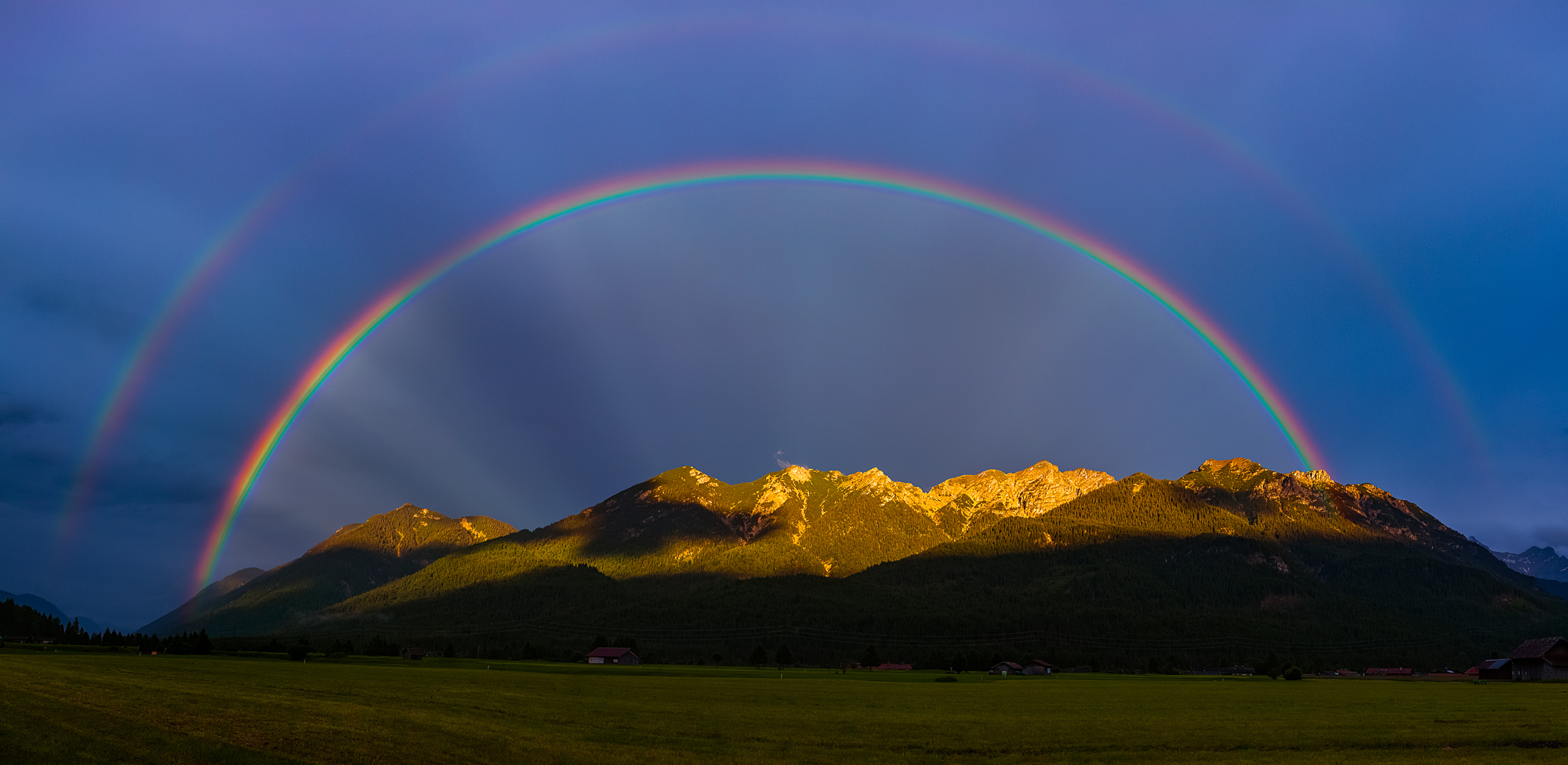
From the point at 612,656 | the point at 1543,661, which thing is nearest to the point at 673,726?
the point at 1543,661

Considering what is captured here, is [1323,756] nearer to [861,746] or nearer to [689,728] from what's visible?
[861,746]

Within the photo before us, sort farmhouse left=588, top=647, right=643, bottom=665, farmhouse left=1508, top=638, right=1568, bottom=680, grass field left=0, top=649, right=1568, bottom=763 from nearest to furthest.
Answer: grass field left=0, top=649, right=1568, bottom=763 < farmhouse left=1508, top=638, right=1568, bottom=680 < farmhouse left=588, top=647, right=643, bottom=665

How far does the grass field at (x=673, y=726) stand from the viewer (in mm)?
30875

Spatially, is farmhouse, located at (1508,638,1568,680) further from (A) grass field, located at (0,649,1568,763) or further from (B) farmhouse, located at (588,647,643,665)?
(B) farmhouse, located at (588,647,643,665)

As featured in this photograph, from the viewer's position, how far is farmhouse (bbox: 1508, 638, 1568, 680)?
132750 millimetres

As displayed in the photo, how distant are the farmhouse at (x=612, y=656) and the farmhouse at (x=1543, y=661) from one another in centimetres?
15827

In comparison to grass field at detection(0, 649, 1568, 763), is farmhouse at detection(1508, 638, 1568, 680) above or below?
above

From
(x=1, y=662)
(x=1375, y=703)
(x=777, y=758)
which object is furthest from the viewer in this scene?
(x=1, y=662)

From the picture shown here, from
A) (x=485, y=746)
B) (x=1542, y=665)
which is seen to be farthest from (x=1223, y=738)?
(x=1542, y=665)

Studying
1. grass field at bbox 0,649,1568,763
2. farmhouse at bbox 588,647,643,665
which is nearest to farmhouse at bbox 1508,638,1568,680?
grass field at bbox 0,649,1568,763

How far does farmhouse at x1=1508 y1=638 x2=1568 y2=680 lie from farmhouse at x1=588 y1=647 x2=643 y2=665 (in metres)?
158

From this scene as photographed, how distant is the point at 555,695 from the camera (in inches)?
2579

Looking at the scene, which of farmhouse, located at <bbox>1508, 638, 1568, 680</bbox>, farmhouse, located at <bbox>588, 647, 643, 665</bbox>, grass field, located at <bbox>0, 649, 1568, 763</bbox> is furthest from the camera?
farmhouse, located at <bbox>588, 647, 643, 665</bbox>

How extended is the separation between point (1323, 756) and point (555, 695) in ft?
163
